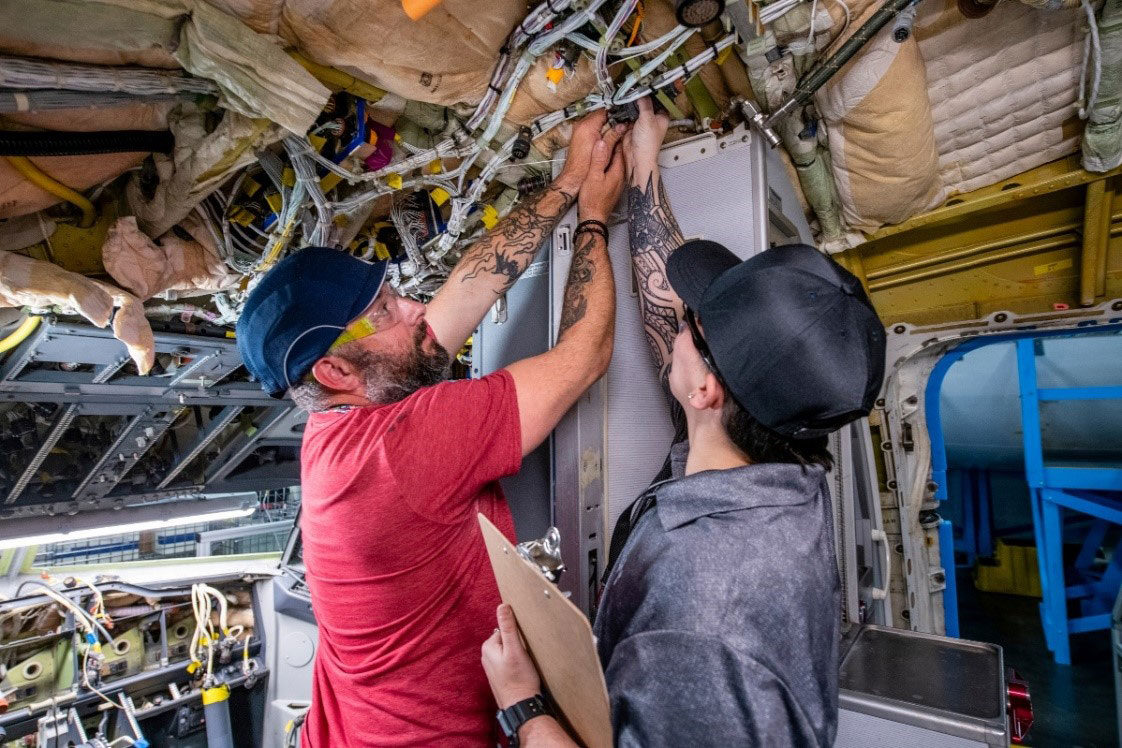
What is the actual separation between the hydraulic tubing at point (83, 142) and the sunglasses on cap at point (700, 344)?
1784 mm

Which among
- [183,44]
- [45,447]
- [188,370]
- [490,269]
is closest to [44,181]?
[183,44]

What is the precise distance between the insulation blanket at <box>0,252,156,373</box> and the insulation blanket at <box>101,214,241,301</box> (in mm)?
88

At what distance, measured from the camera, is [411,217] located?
8.50ft

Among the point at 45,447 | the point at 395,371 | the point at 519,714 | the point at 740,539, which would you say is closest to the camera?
the point at 740,539

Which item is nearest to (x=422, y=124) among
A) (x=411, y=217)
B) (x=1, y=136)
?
(x=411, y=217)

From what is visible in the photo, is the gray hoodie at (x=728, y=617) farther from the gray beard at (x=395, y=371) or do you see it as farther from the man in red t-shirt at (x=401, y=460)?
the gray beard at (x=395, y=371)

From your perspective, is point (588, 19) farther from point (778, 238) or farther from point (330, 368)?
point (330, 368)

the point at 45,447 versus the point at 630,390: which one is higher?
the point at 630,390

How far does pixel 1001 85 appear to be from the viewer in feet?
5.99

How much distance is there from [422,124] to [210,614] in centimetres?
457

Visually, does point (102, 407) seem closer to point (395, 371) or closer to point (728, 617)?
point (395, 371)

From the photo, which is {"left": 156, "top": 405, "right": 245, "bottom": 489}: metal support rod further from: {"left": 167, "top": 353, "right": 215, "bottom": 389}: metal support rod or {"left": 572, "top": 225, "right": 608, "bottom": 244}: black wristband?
{"left": 572, "top": 225, "right": 608, "bottom": 244}: black wristband

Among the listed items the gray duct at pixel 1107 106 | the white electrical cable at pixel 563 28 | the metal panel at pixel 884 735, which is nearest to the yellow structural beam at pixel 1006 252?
the gray duct at pixel 1107 106

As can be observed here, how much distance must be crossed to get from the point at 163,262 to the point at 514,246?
1571mm
